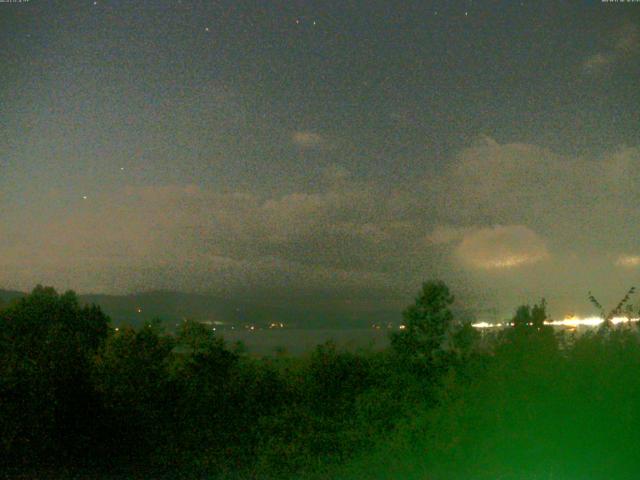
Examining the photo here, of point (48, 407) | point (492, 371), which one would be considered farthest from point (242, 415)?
point (492, 371)

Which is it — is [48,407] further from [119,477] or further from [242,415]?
[242,415]

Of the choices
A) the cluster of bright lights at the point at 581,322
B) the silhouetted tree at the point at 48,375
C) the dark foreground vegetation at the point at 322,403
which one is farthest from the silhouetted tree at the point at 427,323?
the silhouetted tree at the point at 48,375

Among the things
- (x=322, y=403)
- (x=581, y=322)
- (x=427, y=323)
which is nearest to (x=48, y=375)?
(x=322, y=403)

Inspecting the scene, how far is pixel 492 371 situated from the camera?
42.0 feet

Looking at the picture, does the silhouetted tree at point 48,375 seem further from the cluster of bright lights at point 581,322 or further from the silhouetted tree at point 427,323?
the cluster of bright lights at point 581,322

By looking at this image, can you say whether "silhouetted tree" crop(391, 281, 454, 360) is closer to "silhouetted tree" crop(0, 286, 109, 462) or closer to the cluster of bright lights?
the cluster of bright lights

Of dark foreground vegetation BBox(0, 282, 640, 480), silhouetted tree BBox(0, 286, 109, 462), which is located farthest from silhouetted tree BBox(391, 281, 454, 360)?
silhouetted tree BBox(0, 286, 109, 462)

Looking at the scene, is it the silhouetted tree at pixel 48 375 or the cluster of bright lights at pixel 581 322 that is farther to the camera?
the silhouetted tree at pixel 48 375

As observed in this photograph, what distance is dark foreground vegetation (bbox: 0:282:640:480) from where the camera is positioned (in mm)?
11484

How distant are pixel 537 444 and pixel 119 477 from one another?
8.88 m

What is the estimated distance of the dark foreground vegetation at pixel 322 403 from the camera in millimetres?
11484

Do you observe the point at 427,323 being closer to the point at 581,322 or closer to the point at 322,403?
the point at 322,403

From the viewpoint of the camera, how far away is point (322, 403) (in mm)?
18203

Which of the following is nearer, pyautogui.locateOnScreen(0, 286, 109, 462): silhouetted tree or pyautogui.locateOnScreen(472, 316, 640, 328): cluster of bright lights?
pyautogui.locateOnScreen(472, 316, 640, 328): cluster of bright lights
